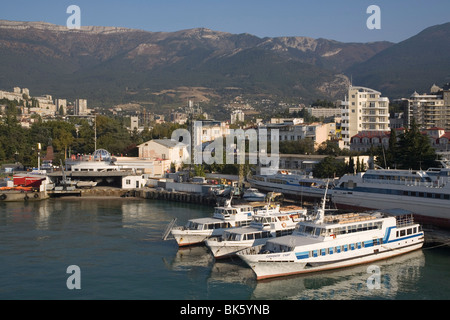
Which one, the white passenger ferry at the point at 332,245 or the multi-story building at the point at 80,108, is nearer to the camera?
the white passenger ferry at the point at 332,245

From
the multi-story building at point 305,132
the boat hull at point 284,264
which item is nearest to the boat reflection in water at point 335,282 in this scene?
the boat hull at point 284,264

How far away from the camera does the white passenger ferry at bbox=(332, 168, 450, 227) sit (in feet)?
101

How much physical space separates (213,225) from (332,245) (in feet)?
23.9

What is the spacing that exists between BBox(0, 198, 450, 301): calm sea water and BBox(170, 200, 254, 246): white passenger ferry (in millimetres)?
592

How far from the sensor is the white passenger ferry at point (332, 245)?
72.4 ft

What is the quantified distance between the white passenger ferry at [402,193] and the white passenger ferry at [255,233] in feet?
26.6

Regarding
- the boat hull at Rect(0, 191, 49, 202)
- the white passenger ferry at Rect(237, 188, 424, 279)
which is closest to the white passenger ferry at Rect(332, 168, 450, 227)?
the white passenger ferry at Rect(237, 188, 424, 279)

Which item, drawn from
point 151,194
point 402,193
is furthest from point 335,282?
point 151,194

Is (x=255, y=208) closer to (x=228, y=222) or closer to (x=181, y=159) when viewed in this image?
(x=228, y=222)

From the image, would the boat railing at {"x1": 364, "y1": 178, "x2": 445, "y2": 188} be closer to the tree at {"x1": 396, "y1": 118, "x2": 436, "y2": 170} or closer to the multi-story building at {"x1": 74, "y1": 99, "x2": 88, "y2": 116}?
the tree at {"x1": 396, "y1": 118, "x2": 436, "y2": 170}

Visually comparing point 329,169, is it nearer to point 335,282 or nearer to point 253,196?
point 253,196

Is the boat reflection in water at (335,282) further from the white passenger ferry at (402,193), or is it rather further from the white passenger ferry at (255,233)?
the white passenger ferry at (402,193)

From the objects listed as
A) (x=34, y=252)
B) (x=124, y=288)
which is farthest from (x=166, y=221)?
(x=124, y=288)

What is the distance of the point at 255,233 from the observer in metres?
25.6
